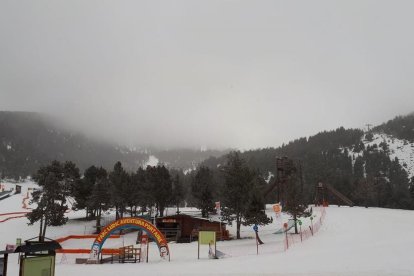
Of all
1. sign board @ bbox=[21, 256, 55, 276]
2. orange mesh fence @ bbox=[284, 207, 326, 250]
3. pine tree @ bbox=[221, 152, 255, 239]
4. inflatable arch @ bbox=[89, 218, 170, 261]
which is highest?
pine tree @ bbox=[221, 152, 255, 239]

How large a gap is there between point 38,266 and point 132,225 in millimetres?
23703

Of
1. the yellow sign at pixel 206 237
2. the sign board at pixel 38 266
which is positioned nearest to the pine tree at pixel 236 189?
the yellow sign at pixel 206 237

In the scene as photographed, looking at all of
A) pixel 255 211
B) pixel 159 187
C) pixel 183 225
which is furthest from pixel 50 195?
pixel 255 211

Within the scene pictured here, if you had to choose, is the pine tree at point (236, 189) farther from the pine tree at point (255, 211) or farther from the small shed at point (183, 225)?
the small shed at point (183, 225)

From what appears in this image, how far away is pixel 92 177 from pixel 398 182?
156 m

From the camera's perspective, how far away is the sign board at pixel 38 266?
9.95 m

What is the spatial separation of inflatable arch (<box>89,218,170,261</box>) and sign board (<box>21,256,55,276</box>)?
855 inches

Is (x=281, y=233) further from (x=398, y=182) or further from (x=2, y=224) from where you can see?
(x=398, y=182)

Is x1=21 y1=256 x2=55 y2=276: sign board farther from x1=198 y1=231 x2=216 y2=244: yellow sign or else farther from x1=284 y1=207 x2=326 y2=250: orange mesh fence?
x1=284 y1=207 x2=326 y2=250: orange mesh fence

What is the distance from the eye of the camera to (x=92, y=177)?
7494 cm

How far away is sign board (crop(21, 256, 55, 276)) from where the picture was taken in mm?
9953

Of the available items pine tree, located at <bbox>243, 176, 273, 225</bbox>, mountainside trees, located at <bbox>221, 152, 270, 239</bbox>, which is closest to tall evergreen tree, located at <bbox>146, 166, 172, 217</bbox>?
mountainside trees, located at <bbox>221, 152, 270, 239</bbox>

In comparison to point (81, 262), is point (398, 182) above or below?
above

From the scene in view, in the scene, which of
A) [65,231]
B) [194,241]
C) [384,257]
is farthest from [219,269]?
[65,231]
